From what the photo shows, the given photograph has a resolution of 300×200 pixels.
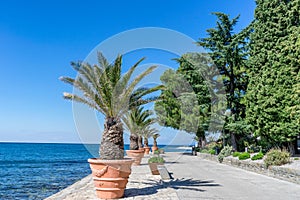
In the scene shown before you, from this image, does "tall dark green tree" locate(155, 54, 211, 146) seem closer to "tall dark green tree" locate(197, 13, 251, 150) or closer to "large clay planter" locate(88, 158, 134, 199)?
"tall dark green tree" locate(197, 13, 251, 150)

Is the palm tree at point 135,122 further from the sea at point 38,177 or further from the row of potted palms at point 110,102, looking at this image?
the row of potted palms at point 110,102

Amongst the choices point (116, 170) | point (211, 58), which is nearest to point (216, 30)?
point (211, 58)

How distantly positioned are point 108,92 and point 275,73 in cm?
1353

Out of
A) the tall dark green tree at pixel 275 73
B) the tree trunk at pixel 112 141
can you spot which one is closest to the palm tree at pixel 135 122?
the tall dark green tree at pixel 275 73

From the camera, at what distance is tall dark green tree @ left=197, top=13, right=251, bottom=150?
24.2 m

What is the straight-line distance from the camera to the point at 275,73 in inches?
730

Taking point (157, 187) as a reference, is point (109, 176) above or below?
above

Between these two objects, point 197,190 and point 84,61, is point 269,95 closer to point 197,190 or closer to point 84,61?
point 197,190

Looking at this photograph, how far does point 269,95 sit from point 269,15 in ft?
19.1

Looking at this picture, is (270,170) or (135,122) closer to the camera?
(270,170)

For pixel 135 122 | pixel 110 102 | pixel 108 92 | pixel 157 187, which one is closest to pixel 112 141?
pixel 110 102

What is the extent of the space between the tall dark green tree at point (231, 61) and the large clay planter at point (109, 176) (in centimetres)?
1738

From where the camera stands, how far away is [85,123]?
11242 millimetres

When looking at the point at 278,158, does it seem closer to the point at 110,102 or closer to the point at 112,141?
the point at 112,141
